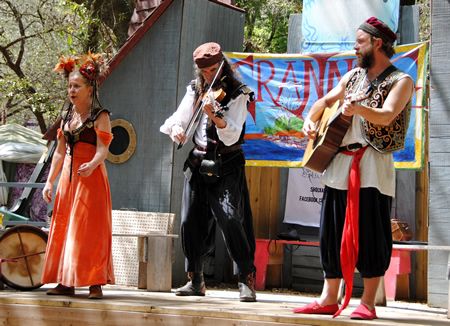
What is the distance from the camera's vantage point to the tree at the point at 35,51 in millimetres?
19016

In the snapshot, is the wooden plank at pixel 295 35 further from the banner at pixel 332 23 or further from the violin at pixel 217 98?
the violin at pixel 217 98

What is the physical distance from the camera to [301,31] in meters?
8.87

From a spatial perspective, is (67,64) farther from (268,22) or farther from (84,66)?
(268,22)

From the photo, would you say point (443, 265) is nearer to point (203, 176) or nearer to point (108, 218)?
point (203, 176)

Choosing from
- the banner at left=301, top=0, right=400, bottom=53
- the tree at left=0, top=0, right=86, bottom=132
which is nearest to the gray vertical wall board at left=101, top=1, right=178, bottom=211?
the banner at left=301, top=0, right=400, bottom=53

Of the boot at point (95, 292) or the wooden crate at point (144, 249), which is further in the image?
the wooden crate at point (144, 249)

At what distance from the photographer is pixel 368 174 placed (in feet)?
14.7

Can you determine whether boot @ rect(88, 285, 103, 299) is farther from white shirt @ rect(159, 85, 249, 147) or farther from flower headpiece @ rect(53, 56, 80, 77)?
flower headpiece @ rect(53, 56, 80, 77)

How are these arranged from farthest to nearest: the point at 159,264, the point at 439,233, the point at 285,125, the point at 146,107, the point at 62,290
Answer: the point at 146,107 → the point at 285,125 → the point at 159,264 → the point at 439,233 → the point at 62,290

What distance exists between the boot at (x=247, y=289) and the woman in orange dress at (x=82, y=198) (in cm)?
89

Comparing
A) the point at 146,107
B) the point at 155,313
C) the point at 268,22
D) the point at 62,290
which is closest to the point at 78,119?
the point at 62,290

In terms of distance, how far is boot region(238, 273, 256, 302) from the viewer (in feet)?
18.3

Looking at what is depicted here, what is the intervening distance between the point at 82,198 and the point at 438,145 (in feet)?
9.51

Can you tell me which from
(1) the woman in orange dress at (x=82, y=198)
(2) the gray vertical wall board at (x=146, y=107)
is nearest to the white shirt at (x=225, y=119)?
(1) the woman in orange dress at (x=82, y=198)
